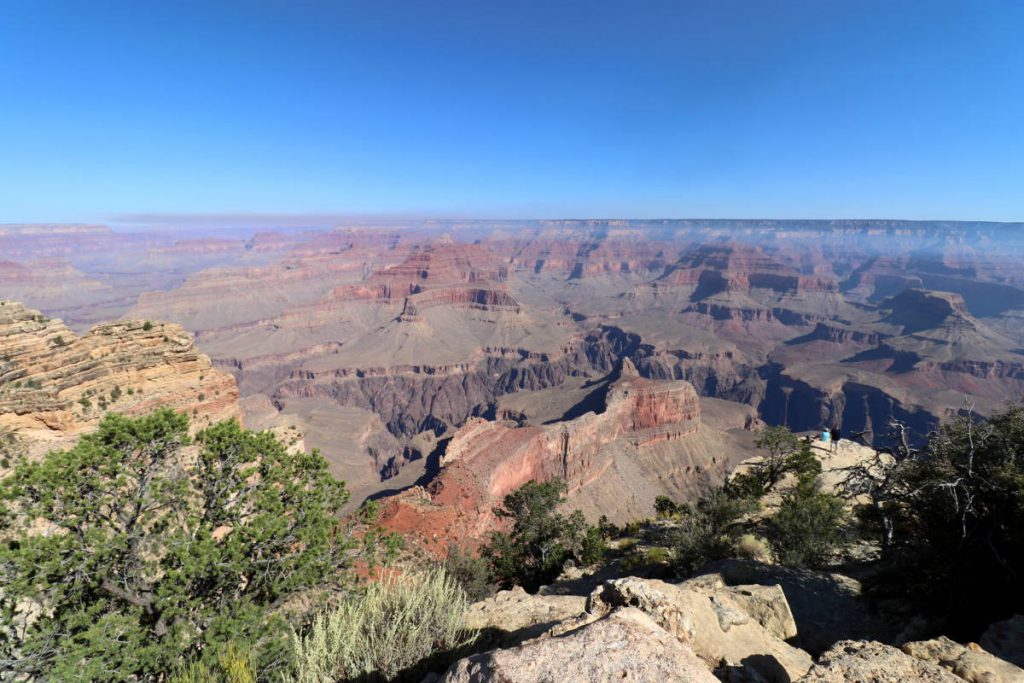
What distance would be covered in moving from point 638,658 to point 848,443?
127 ft

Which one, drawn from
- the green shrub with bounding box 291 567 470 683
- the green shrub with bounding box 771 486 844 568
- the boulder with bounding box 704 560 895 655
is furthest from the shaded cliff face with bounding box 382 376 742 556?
the green shrub with bounding box 291 567 470 683

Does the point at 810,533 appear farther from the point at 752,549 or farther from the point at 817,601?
the point at 817,601

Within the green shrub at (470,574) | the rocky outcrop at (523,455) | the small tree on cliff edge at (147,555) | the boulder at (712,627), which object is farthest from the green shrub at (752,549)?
the rocky outcrop at (523,455)

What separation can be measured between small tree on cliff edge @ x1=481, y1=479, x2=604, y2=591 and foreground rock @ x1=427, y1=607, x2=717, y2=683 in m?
15.2

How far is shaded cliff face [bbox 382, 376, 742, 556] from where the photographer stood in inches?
1202

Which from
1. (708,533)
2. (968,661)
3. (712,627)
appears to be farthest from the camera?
(708,533)

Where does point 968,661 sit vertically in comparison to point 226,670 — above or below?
above

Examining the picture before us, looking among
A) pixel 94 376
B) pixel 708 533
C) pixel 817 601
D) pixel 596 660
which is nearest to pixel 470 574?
pixel 708 533

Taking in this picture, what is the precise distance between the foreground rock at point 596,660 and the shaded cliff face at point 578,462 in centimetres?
1867

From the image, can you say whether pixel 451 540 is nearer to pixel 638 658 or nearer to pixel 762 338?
pixel 638 658

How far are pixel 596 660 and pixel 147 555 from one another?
11006 millimetres

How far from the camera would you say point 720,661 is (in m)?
6.68

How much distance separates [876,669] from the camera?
5.71 meters

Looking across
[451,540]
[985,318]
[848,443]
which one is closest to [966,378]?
[985,318]
